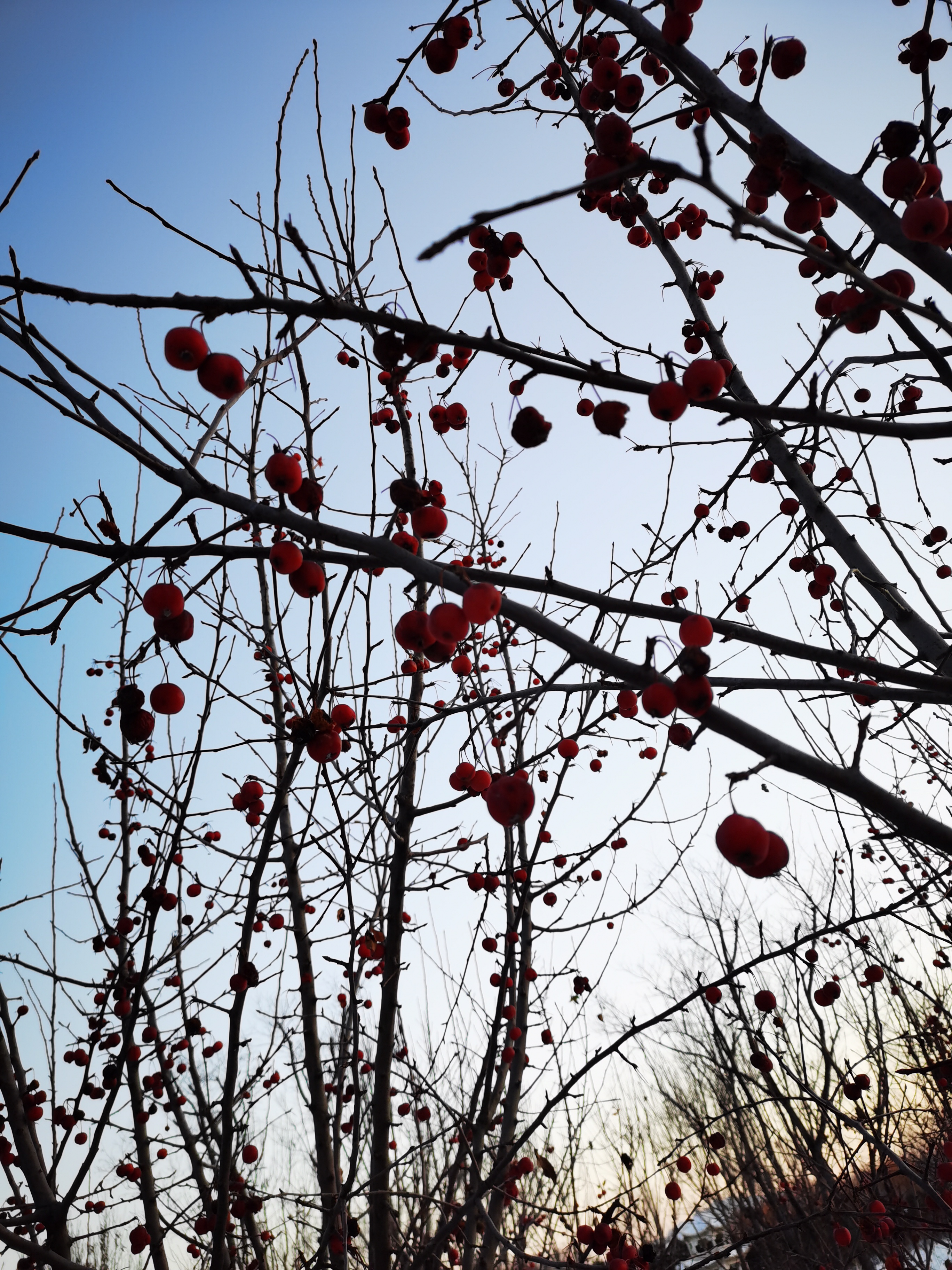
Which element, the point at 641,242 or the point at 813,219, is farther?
the point at 641,242

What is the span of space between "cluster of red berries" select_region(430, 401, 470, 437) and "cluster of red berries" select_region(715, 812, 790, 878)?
7.14 feet

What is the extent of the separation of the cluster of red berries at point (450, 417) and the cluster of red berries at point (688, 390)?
1.44 metres

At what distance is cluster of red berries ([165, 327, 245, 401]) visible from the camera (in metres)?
1.75

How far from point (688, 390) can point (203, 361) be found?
4.02 ft

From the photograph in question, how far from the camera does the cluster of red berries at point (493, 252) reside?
9.36 feet

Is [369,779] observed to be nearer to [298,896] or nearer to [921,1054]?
[298,896]

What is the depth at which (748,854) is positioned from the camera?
5.20 ft

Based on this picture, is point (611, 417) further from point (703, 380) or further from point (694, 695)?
point (694, 695)

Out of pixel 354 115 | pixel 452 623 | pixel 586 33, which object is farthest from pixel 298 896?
pixel 586 33

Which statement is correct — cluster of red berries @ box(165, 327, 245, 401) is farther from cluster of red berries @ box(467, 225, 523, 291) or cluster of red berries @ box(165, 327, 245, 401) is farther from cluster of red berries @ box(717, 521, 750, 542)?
cluster of red berries @ box(717, 521, 750, 542)

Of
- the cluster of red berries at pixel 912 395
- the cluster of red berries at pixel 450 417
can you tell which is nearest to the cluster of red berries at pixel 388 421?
the cluster of red berries at pixel 450 417

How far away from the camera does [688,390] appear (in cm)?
187

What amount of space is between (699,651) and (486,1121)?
9.32ft

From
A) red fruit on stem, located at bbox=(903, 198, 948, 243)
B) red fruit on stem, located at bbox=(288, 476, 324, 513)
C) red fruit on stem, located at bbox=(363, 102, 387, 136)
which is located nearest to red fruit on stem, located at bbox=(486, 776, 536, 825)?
red fruit on stem, located at bbox=(288, 476, 324, 513)
